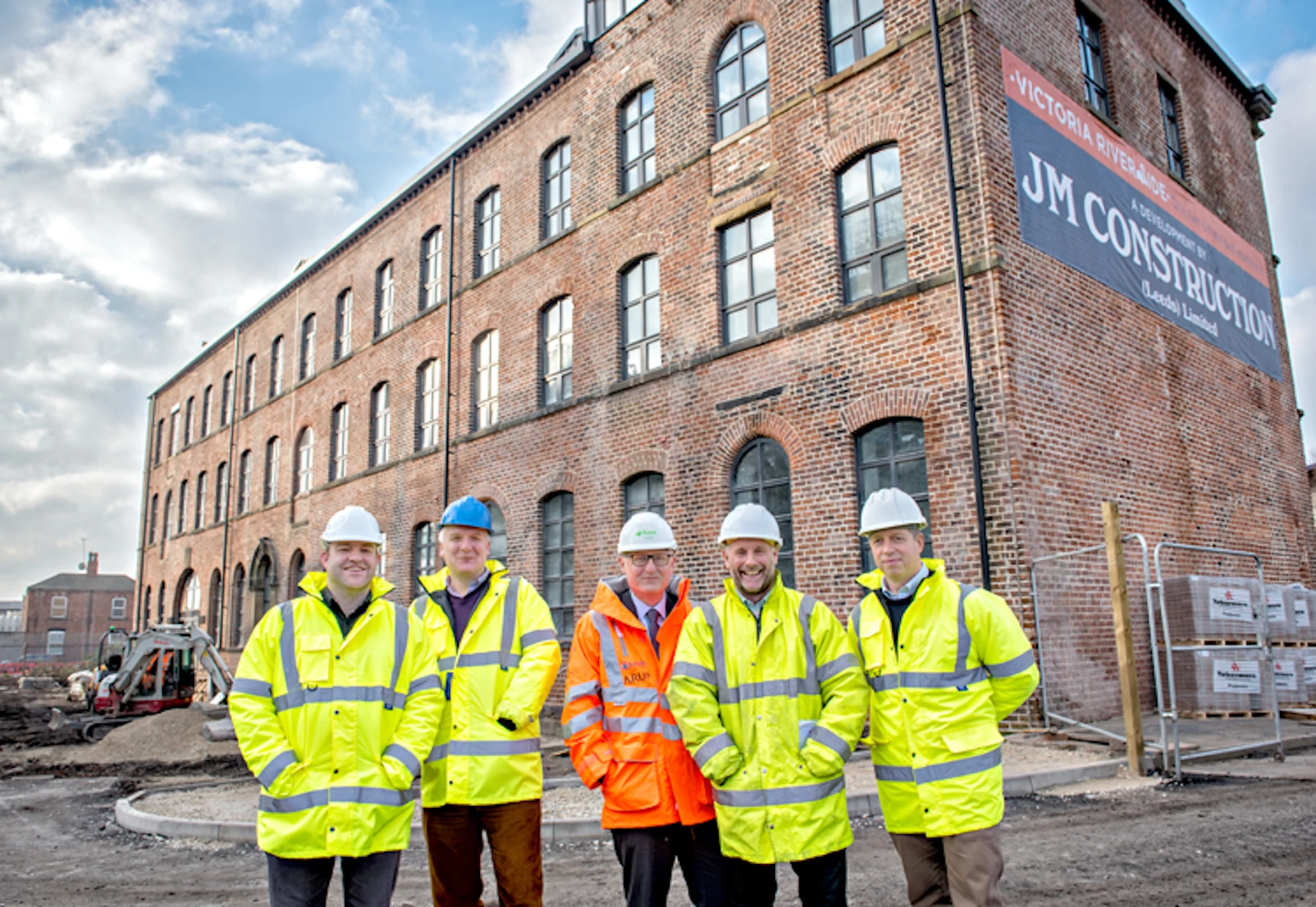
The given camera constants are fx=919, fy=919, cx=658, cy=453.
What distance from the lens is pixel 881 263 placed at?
36.5 feet

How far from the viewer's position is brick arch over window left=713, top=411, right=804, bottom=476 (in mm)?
11438

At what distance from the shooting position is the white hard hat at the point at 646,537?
3.85 meters

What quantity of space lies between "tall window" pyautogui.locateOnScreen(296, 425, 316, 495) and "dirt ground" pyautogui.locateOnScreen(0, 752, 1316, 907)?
15997 mm

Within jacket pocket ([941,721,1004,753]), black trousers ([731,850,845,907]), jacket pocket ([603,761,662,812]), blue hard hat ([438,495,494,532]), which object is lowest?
black trousers ([731,850,845,907])

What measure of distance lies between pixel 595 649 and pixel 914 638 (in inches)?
50.3

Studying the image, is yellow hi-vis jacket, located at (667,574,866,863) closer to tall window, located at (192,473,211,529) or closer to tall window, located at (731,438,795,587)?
tall window, located at (731,438,795,587)

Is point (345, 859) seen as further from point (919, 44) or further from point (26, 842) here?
point (919, 44)

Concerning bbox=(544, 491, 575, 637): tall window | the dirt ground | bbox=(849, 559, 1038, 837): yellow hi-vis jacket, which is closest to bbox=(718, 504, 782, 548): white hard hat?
bbox=(849, 559, 1038, 837): yellow hi-vis jacket

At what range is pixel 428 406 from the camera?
1938cm

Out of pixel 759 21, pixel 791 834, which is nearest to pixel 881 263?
pixel 759 21

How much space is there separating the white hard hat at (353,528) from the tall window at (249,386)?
26.3 meters

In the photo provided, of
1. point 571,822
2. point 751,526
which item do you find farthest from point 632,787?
point 571,822

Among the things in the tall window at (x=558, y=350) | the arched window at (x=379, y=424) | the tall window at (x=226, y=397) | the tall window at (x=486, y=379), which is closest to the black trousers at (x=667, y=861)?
the tall window at (x=558, y=350)

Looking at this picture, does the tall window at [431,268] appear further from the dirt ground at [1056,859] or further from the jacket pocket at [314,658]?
the jacket pocket at [314,658]
